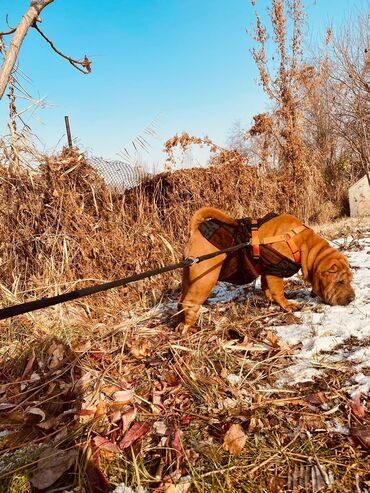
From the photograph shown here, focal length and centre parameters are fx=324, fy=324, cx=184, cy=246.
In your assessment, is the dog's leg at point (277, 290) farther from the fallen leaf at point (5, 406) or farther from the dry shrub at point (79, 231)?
the fallen leaf at point (5, 406)

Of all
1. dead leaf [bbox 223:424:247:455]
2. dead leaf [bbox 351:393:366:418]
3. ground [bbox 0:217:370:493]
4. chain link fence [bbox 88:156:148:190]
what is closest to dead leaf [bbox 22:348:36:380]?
ground [bbox 0:217:370:493]

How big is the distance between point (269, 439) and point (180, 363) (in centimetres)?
88

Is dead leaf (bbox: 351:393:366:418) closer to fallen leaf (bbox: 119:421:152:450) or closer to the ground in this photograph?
the ground

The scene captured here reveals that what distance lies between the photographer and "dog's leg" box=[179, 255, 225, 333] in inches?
112

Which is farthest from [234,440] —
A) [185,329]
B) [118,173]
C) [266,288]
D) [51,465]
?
[118,173]

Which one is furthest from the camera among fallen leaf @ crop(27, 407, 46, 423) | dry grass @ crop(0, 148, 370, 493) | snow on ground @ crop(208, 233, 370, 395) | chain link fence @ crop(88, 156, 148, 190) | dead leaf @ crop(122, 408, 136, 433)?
chain link fence @ crop(88, 156, 148, 190)

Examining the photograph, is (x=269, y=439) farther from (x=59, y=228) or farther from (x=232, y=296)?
(x=59, y=228)

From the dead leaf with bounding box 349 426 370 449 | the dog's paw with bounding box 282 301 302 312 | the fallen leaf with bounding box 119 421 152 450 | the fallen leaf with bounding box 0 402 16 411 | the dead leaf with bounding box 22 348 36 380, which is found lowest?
the dead leaf with bounding box 349 426 370 449

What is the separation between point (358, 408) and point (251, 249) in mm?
1564

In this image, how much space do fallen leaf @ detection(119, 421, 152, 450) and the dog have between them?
1.21 meters

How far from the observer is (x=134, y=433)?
1.68m

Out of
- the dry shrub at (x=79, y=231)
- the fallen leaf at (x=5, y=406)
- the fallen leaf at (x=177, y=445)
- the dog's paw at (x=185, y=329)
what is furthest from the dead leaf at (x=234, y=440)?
the dry shrub at (x=79, y=231)

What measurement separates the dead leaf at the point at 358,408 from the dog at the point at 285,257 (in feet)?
4.42

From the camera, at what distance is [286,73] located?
30.1 feet
